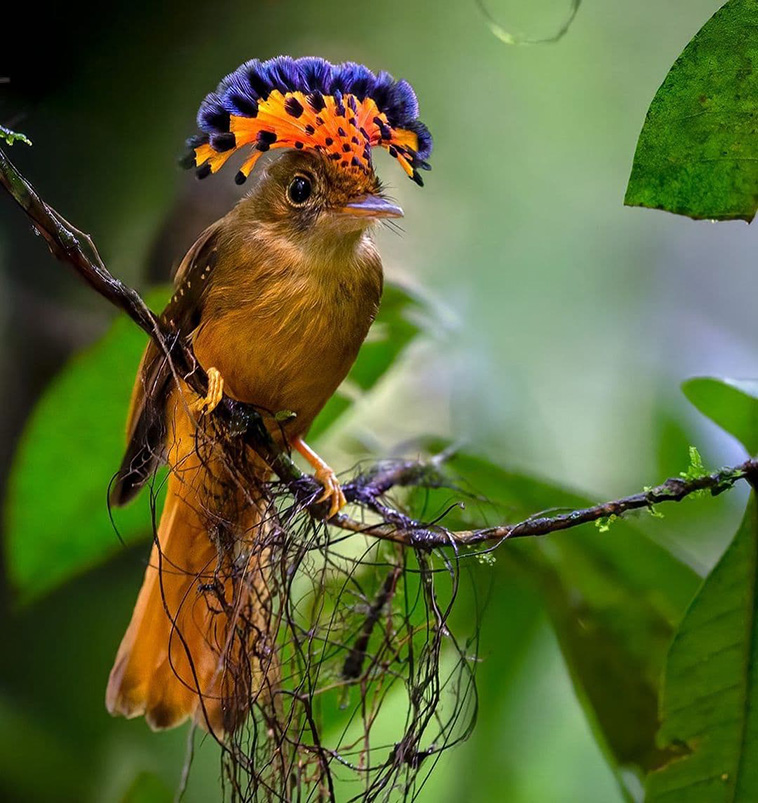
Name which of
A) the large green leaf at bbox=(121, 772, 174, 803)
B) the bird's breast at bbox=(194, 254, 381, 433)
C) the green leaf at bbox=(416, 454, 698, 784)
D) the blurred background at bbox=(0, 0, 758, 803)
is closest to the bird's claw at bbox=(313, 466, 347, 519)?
the bird's breast at bbox=(194, 254, 381, 433)

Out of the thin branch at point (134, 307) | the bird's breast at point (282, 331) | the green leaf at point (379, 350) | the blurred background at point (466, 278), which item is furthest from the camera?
the green leaf at point (379, 350)

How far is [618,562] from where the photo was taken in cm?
139

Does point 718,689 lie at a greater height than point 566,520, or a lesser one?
lesser

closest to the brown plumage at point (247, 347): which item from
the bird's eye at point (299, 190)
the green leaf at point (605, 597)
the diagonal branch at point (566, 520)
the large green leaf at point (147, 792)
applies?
the bird's eye at point (299, 190)

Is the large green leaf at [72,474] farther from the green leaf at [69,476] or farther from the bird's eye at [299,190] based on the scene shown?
the bird's eye at [299,190]

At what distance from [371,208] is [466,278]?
111 centimetres

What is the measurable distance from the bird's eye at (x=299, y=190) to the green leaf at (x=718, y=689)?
0.60 meters

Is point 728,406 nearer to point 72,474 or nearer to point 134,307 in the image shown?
point 134,307

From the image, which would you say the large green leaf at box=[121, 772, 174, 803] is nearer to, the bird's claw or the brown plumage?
the brown plumage

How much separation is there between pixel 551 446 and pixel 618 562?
737 mm

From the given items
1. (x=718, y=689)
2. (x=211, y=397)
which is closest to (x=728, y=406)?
(x=718, y=689)

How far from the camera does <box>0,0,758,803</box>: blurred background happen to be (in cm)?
128

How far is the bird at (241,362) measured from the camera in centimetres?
95

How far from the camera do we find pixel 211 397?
96 cm
